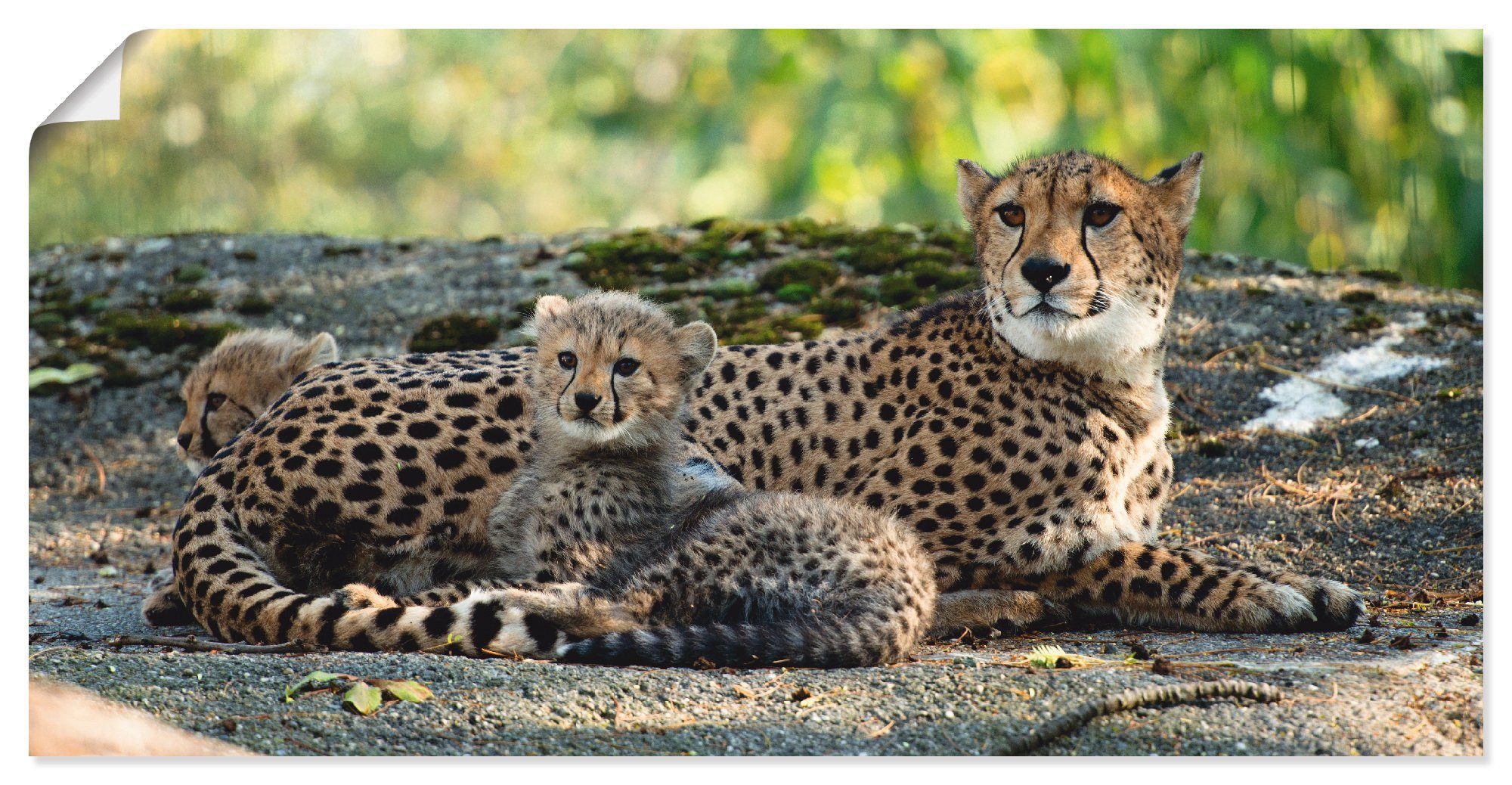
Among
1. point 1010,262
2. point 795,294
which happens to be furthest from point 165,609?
point 795,294

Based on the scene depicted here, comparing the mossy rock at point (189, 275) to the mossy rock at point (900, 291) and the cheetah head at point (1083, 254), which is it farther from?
the cheetah head at point (1083, 254)

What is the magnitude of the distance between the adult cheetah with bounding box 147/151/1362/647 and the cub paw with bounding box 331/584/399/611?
0.13ft

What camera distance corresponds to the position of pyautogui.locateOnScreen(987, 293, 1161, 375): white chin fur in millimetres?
4363

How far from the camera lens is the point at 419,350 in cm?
675

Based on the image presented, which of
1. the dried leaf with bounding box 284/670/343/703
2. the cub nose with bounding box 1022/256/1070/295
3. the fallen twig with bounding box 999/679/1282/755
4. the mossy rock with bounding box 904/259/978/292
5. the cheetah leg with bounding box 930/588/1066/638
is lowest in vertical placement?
the fallen twig with bounding box 999/679/1282/755

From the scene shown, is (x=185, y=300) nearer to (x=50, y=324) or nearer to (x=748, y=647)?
(x=50, y=324)

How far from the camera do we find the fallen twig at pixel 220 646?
3902mm

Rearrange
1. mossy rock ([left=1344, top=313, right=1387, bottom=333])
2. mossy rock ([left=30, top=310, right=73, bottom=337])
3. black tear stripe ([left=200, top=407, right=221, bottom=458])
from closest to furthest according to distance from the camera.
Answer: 1. black tear stripe ([left=200, top=407, right=221, bottom=458])
2. mossy rock ([left=1344, top=313, right=1387, bottom=333])
3. mossy rock ([left=30, top=310, right=73, bottom=337])

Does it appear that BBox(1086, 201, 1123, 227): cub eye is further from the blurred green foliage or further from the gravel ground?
the gravel ground

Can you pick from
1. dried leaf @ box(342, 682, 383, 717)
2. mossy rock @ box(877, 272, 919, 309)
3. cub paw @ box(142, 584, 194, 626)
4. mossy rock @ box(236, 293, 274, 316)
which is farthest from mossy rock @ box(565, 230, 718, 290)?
dried leaf @ box(342, 682, 383, 717)

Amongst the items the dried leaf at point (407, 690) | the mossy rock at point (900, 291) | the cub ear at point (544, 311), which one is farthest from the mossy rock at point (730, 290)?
the dried leaf at point (407, 690)

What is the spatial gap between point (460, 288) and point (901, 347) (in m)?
2.77

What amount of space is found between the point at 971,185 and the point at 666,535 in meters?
1.51

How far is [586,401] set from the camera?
4172 mm
